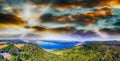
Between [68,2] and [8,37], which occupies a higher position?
[68,2]

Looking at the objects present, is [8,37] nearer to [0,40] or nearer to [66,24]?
[0,40]

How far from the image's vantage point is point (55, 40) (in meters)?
8.38

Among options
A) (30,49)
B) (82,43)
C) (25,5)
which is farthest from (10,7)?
(82,43)

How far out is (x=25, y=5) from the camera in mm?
8422

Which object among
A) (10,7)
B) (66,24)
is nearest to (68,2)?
(66,24)

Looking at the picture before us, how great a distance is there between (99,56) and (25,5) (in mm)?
1459

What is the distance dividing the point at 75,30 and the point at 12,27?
40.7 inches

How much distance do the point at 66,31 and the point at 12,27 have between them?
89 cm

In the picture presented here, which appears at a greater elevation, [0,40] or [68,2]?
[68,2]

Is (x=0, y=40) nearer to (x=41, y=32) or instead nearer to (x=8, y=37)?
(x=8, y=37)

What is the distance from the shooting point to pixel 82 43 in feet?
27.5

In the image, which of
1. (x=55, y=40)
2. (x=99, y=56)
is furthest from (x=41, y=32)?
(x=99, y=56)

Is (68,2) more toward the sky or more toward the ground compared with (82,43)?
more toward the sky

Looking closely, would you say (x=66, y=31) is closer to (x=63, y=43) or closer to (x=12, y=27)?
(x=63, y=43)
